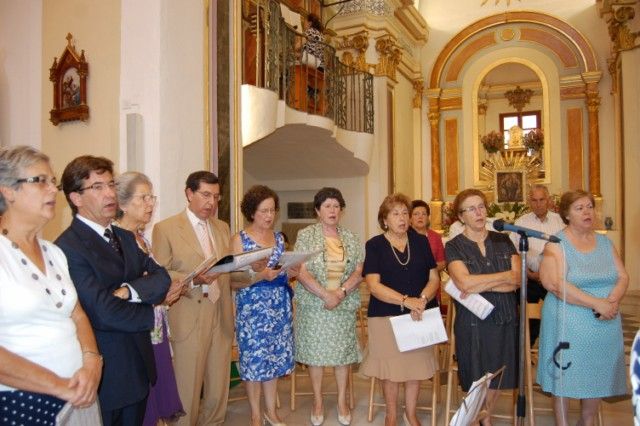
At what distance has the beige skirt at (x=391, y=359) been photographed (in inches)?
133

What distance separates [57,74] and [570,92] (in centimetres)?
904

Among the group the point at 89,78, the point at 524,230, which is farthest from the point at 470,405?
the point at 89,78

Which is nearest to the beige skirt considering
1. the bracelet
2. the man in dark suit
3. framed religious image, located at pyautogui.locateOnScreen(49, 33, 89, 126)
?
the man in dark suit

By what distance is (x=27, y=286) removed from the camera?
1684 mm

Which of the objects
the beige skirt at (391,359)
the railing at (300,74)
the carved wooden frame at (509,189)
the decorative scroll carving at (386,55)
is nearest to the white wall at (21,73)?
the railing at (300,74)

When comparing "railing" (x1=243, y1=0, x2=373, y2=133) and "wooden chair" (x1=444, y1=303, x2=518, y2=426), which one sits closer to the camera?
"wooden chair" (x1=444, y1=303, x2=518, y2=426)

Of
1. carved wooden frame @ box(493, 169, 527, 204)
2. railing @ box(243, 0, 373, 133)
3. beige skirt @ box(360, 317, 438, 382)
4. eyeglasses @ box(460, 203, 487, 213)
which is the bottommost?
beige skirt @ box(360, 317, 438, 382)

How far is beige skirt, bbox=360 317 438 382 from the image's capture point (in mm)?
3385

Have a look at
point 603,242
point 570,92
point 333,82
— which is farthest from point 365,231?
point 603,242

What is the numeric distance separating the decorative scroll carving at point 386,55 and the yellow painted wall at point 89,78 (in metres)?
6.11

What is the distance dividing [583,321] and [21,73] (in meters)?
4.76

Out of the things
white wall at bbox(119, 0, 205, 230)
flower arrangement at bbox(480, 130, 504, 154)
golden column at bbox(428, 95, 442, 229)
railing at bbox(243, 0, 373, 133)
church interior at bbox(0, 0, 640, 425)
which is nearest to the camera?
white wall at bbox(119, 0, 205, 230)

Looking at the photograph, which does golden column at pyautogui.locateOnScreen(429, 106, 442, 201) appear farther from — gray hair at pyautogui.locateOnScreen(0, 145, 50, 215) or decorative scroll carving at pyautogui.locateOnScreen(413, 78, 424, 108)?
gray hair at pyautogui.locateOnScreen(0, 145, 50, 215)

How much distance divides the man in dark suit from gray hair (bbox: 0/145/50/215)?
325 millimetres
